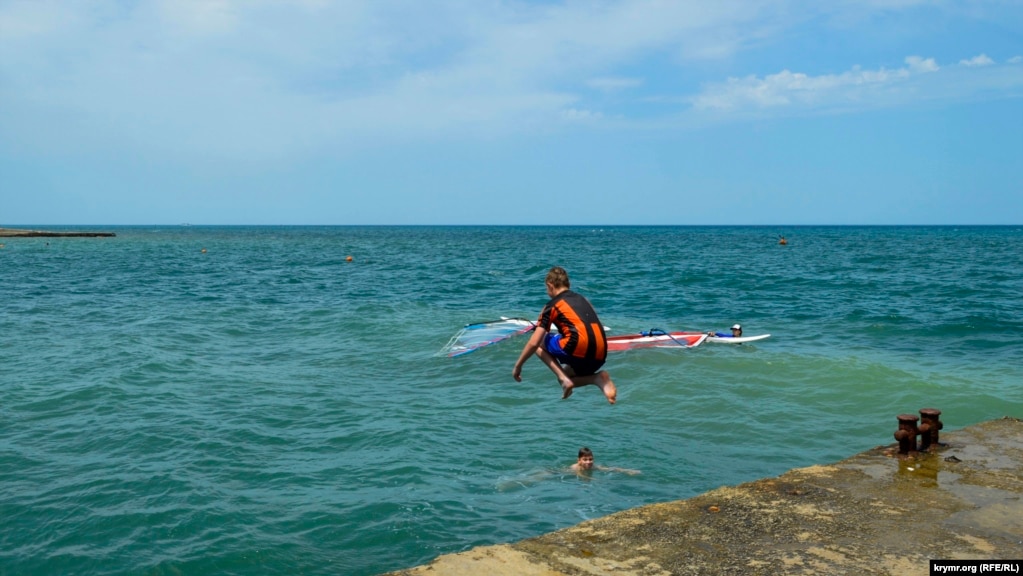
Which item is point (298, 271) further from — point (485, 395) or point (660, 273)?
point (485, 395)

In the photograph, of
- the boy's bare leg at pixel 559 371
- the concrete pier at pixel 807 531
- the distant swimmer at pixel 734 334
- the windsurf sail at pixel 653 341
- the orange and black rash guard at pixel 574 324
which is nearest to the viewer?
the concrete pier at pixel 807 531

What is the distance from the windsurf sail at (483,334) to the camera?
19.0 meters

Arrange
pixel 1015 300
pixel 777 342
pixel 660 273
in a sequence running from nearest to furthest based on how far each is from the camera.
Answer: pixel 777 342 → pixel 1015 300 → pixel 660 273

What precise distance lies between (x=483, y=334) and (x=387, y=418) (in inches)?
299

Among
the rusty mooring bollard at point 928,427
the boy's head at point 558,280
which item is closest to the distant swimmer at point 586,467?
the boy's head at point 558,280

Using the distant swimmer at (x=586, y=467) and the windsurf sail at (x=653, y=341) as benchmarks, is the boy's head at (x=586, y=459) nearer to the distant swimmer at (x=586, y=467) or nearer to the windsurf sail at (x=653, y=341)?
the distant swimmer at (x=586, y=467)

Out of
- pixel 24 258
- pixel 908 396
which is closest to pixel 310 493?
pixel 908 396

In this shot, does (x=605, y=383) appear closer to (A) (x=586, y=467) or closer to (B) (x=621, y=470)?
(A) (x=586, y=467)

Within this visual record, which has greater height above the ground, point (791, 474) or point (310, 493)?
point (791, 474)

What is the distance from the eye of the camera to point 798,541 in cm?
618

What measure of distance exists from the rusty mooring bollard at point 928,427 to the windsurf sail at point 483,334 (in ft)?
36.9

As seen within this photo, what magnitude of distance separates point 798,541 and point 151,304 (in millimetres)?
27516

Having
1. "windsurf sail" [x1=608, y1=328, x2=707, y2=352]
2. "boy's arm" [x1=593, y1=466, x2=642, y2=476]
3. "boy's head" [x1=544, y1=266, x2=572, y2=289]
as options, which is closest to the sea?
"boy's arm" [x1=593, y1=466, x2=642, y2=476]

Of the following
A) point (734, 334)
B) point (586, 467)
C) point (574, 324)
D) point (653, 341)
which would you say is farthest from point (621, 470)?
point (734, 334)
